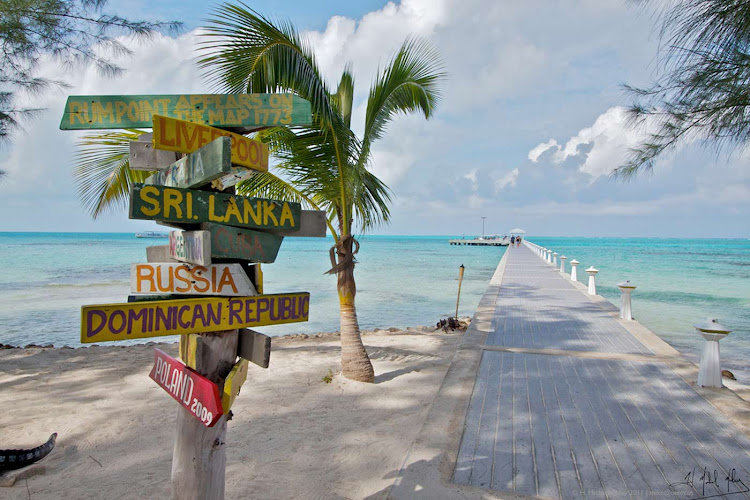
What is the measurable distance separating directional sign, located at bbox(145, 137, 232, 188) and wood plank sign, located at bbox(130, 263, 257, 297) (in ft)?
1.34

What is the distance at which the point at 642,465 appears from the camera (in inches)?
140

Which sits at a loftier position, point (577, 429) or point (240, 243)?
point (240, 243)

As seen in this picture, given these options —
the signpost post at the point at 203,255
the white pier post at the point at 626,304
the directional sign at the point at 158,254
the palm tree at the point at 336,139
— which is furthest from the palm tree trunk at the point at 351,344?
the white pier post at the point at 626,304

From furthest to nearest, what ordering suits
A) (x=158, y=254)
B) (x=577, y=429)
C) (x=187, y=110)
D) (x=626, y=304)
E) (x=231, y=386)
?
1. (x=626, y=304)
2. (x=577, y=429)
3. (x=158, y=254)
4. (x=187, y=110)
5. (x=231, y=386)

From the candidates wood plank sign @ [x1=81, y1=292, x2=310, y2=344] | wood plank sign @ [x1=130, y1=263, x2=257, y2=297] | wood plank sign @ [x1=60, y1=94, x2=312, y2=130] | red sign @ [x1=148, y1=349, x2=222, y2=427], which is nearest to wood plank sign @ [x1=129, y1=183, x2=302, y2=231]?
wood plank sign @ [x1=130, y1=263, x2=257, y2=297]

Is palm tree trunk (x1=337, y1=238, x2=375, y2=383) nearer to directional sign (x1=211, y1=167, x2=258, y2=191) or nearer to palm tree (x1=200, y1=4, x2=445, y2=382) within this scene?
palm tree (x1=200, y1=4, x2=445, y2=382)

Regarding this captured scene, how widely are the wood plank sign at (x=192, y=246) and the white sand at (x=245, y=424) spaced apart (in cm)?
239

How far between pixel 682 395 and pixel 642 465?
2075mm

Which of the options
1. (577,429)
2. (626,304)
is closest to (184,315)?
(577,429)

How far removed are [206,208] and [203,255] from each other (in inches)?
9.2

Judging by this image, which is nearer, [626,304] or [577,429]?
[577,429]

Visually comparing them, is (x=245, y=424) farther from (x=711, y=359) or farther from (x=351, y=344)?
(x=711, y=359)

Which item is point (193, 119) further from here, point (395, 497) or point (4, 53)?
point (4, 53)

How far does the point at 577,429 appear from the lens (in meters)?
4.25
